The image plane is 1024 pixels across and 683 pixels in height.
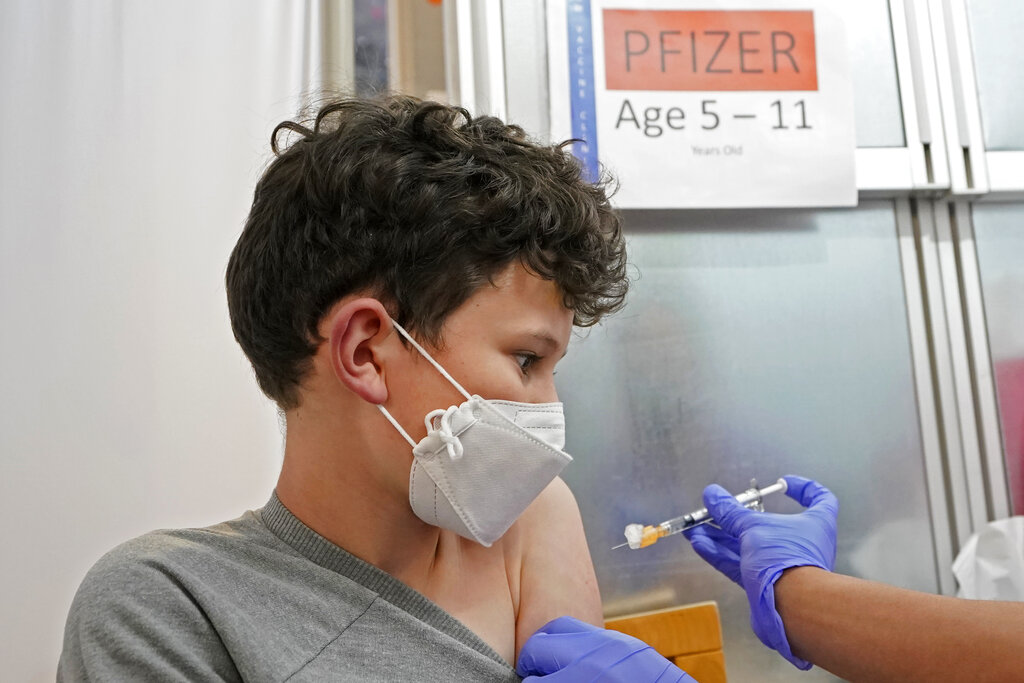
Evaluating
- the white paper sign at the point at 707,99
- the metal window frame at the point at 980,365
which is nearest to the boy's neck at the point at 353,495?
the white paper sign at the point at 707,99

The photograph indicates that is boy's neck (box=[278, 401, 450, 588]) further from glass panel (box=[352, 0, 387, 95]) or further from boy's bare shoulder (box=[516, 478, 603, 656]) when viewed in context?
glass panel (box=[352, 0, 387, 95])

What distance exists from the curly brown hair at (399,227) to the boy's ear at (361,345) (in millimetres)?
22

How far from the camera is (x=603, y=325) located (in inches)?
63.8

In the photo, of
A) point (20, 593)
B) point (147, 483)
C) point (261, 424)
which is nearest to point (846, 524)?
point (261, 424)

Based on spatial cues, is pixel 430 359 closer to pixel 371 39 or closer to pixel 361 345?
pixel 361 345

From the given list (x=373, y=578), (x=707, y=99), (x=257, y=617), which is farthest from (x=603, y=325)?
(x=257, y=617)

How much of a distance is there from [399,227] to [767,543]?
714mm

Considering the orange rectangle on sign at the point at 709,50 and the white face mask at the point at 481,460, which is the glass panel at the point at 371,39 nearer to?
the orange rectangle on sign at the point at 709,50

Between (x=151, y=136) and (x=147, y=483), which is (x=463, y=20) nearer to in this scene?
(x=151, y=136)

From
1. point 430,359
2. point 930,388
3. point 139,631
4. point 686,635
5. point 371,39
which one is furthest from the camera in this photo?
point 930,388

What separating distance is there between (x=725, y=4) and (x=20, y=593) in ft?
5.42

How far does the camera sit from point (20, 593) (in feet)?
4.20

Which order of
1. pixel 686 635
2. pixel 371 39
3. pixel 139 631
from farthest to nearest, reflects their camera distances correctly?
pixel 371 39
pixel 686 635
pixel 139 631

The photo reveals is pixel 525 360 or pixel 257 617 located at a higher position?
pixel 525 360
